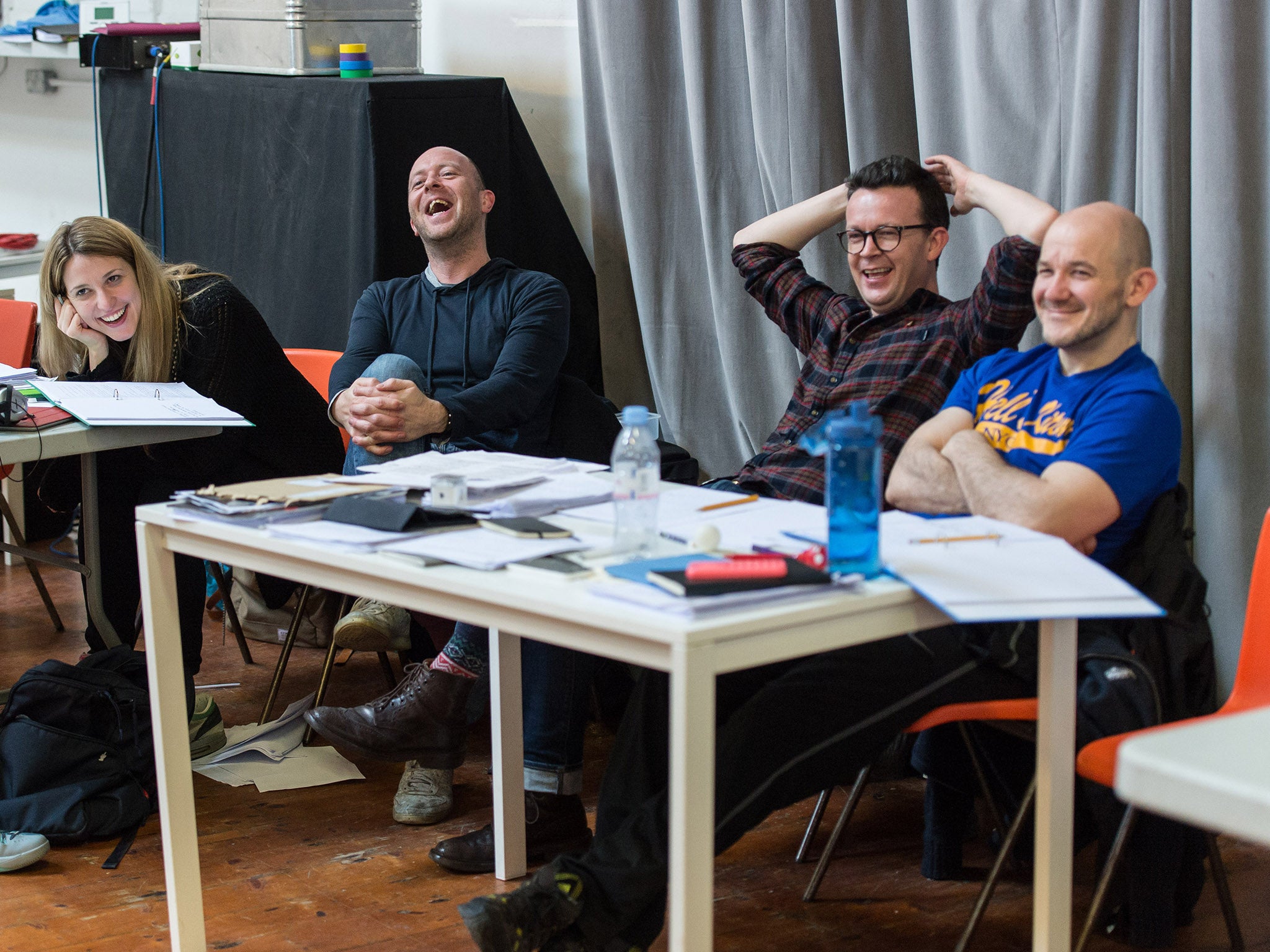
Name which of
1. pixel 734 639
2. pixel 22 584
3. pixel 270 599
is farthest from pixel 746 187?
pixel 22 584

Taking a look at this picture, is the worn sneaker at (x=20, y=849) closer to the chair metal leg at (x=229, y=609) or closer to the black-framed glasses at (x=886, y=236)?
the chair metal leg at (x=229, y=609)

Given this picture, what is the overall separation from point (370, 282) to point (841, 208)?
1.41 meters

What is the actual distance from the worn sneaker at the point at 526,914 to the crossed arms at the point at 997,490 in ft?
2.39

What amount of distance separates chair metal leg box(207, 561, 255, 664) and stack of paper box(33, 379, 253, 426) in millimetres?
536

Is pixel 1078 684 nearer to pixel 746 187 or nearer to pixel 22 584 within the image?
pixel 746 187

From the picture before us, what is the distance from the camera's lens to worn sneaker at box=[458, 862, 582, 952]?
5.35 ft

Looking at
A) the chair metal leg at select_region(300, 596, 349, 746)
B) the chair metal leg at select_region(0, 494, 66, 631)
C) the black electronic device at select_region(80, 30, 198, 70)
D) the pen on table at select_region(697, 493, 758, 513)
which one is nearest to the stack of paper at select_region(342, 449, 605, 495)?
the pen on table at select_region(697, 493, 758, 513)

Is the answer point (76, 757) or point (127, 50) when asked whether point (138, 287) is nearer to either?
point (76, 757)

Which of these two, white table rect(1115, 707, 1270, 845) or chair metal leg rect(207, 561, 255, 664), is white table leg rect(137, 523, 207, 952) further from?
white table rect(1115, 707, 1270, 845)

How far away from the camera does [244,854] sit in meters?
2.35

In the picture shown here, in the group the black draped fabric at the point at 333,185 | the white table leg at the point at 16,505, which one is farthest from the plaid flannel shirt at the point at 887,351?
the white table leg at the point at 16,505

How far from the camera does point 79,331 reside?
9.41 feet

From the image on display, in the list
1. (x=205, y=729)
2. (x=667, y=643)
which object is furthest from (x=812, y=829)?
(x=205, y=729)

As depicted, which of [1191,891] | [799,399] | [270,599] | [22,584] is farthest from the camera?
[22,584]
